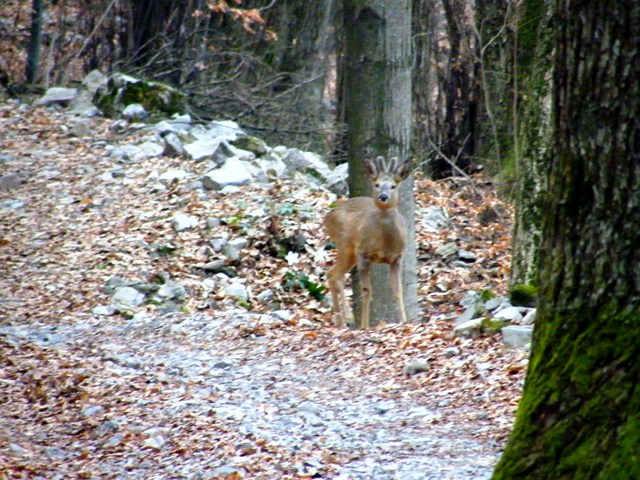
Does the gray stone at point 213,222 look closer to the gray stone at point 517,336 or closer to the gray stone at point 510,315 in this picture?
the gray stone at point 510,315

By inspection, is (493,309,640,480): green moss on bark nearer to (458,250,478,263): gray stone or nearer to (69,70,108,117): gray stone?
(458,250,478,263): gray stone

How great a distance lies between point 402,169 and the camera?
31.6 ft

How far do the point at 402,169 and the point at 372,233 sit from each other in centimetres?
74

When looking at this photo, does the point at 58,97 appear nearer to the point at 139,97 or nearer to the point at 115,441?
the point at 139,97

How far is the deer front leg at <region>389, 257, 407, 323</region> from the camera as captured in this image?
982 cm

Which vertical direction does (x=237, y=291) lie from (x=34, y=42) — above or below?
below

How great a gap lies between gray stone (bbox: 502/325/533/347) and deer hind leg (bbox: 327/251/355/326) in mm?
3378

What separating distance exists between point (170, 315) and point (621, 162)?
6.74 metres

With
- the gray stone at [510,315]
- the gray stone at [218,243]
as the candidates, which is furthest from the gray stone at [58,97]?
the gray stone at [510,315]

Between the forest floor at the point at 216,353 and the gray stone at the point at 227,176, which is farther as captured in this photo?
the gray stone at the point at 227,176

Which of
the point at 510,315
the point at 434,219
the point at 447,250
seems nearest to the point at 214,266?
the point at 447,250

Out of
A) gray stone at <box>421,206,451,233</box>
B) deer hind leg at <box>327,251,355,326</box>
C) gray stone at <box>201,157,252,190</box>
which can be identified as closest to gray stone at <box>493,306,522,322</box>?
deer hind leg at <box>327,251,355,326</box>

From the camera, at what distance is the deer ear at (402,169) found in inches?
380

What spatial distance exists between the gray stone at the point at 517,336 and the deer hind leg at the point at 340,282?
133 inches
